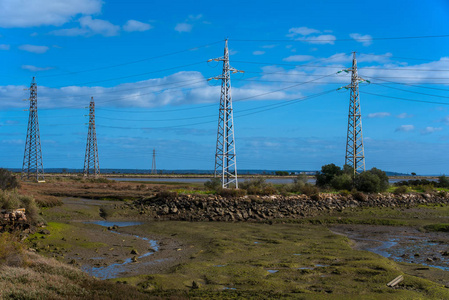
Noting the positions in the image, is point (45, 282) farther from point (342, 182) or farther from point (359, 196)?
point (342, 182)

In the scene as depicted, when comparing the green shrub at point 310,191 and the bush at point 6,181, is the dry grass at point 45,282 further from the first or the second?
the green shrub at point 310,191

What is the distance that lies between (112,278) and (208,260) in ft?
14.2

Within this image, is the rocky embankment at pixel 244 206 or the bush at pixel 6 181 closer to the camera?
the rocky embankment at pixel 244 206

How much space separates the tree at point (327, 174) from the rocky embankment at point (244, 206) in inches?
369

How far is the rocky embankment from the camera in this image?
1282 inches

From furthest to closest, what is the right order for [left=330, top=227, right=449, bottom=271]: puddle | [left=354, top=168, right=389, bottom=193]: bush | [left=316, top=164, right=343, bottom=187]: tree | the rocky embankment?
[left=316, top=164, right=343, bottom=187]: tree → [left=354, top=168, right=389, bottom=193]: bush → the rocky embankment → [left=330, top=227, right=449, bottom=271]: puddle

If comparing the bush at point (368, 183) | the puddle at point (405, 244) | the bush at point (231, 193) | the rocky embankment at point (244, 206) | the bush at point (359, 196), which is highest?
the bush at point (368, 183)

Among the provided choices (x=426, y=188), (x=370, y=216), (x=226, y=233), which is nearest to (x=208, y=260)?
(x=226, y=233)

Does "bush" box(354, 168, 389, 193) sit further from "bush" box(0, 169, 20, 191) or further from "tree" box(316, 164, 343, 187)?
"bush" box(0, 169, 20, 191)

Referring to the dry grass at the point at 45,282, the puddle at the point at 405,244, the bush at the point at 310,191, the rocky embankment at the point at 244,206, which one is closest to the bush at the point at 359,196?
the rocky embankment at the point at 244,206

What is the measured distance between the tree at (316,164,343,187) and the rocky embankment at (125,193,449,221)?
9376mm

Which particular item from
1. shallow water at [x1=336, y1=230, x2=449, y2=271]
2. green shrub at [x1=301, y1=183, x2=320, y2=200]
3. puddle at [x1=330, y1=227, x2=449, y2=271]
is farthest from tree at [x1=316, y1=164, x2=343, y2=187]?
shallow water at [x1=336, y1=230, x2=449, y2=271]

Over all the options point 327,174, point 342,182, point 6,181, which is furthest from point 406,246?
point 6,181

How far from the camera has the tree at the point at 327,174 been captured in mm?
50594
